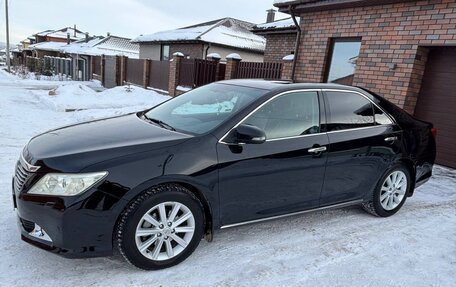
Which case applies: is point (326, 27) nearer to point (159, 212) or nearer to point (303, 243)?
point (303, 243)

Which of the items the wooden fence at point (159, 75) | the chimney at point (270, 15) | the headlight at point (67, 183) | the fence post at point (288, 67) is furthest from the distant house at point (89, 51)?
the headlight at point (67, 183)

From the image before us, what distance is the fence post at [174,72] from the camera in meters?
14.6

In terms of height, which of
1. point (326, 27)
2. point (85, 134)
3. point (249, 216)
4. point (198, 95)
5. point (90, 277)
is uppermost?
point (326, 27)

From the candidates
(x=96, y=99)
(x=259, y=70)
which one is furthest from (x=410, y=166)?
(x=96, y=99)

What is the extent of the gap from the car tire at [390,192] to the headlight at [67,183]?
3084mm

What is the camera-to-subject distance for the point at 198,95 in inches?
160

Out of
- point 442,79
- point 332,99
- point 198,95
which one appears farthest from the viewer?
point 442,79

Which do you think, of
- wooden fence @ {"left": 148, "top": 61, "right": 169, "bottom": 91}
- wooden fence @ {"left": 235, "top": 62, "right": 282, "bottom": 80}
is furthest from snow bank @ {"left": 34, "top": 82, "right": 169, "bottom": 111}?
wooden fence @ {"left": 235, "top": 62, "right": 282, "bottom": 80}

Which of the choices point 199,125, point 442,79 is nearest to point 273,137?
point 199,125

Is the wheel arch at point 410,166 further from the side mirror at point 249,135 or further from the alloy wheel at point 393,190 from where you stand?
the side mirror at point 249,135

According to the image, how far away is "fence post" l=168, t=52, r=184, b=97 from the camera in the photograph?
1462cm

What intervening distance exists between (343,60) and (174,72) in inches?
325

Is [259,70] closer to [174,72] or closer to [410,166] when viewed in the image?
[174,72]

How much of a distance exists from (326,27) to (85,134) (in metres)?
6.66
